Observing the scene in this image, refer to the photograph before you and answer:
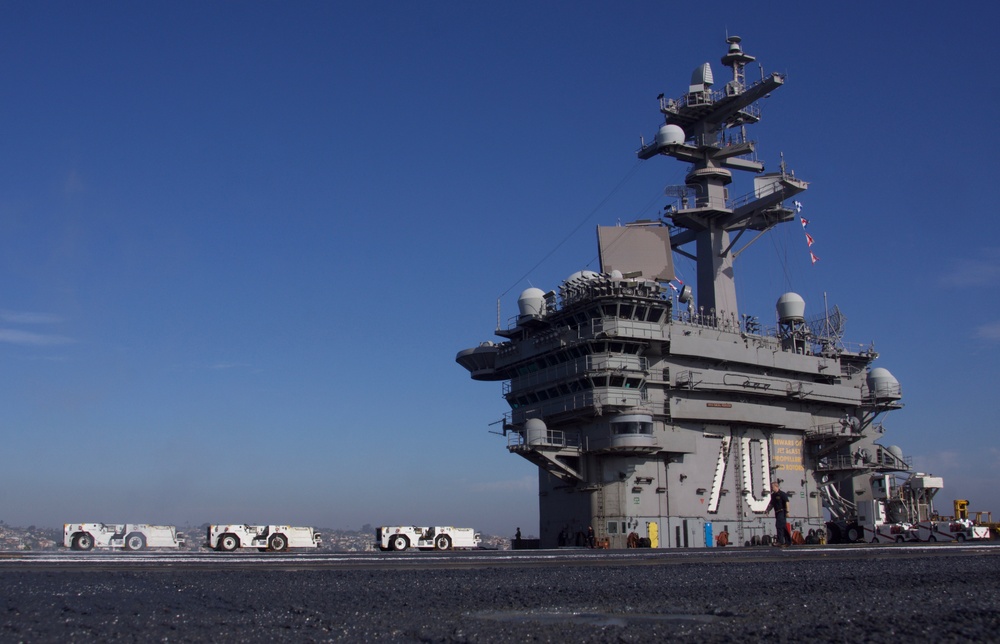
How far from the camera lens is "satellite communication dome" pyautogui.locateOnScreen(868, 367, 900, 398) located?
56062 mm

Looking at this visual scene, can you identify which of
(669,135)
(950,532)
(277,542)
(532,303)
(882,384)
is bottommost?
(950,532)

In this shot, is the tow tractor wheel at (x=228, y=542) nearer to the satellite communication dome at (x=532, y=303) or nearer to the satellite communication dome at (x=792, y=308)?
the satellite communication dome at (x=532, y=303)

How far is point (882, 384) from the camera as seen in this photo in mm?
56406

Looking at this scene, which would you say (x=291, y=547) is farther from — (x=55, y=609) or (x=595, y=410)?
(x=55, y=609)

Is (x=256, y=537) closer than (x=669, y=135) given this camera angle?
Yes

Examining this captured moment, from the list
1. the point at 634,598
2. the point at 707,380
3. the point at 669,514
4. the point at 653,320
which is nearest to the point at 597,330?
the point at 653,320

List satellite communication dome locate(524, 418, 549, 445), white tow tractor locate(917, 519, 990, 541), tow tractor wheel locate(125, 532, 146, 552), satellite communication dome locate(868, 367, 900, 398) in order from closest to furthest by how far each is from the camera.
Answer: tow tractor wheel locate(125, 532, 146, 552) → satellite communication dome locate(524, 418, 549, 445) → white tow tractor locate(917, 519, 990, 541) → satellite communication dome locate(868, 367, 900, 398)

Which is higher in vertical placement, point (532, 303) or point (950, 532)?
point (532, 303)

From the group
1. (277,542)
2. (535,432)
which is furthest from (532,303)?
(277,542)

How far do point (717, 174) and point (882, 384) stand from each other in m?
18.3

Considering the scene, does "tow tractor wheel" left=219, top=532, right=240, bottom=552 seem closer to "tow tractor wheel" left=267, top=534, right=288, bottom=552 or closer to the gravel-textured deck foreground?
"tow tractor wheel" left=267, top=534, right=288, bottom=552

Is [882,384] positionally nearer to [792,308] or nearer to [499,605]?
[792,308]

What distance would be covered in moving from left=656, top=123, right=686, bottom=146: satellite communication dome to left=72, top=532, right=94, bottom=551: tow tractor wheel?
37858 mm

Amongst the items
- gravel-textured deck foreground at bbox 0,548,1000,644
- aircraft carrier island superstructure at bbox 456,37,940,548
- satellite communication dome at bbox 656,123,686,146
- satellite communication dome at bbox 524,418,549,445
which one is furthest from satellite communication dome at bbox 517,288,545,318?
gravel-textured deck foreground at bbox 0,548,1000,644
